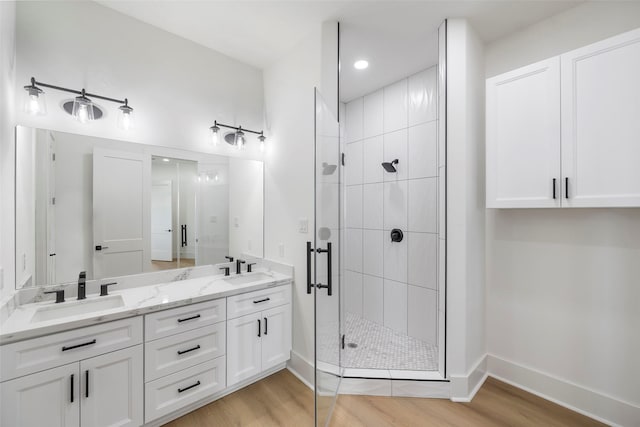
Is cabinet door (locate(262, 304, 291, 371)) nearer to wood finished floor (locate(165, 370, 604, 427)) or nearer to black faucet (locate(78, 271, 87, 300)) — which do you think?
wood finished floor (locate(165, 370, 604, 427))

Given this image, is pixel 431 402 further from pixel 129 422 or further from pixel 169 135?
pixel 169 135

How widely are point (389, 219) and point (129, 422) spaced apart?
2.66 meters

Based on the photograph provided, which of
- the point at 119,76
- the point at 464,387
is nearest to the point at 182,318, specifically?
the point at 119,76

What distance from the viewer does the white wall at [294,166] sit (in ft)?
7.38

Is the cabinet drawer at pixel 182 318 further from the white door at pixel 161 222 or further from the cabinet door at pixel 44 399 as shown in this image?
the white door at pixel 161 222

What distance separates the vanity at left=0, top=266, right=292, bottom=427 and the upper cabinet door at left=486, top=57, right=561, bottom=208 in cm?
188

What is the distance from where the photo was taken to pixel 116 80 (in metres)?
2.02

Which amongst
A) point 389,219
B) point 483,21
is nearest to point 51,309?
point 389,219

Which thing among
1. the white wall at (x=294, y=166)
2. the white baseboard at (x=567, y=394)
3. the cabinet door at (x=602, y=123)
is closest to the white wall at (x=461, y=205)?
the white baseboard at (x=567, y=394)

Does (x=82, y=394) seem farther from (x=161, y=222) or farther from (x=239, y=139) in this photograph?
(x=239, y=139)

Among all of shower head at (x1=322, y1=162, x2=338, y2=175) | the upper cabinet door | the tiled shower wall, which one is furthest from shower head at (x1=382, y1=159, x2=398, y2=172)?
shower head at (x1=322, y1=162, x2=338, y2=175)

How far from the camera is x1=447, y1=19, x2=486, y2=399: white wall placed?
1.97 metres

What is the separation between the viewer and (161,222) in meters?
2.22

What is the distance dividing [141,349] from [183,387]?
413 millimetres
